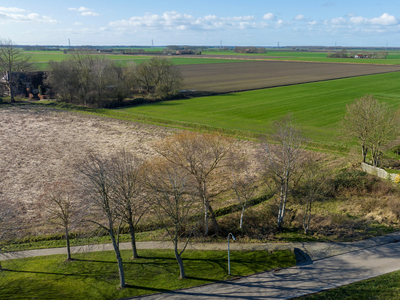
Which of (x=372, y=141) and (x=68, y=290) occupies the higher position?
(x=372, y=141)

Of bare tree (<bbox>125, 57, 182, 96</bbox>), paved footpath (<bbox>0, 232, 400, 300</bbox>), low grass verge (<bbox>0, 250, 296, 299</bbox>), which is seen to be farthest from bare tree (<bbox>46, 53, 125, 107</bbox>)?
low grass verge (<bbox>0, 250, 296, 299</bbox>)

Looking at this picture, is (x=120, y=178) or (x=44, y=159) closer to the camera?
(x=120, y=178)

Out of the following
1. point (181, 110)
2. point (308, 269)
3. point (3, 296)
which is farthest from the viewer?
point (181, 110)

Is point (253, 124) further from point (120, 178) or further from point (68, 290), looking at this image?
point (68, 290)

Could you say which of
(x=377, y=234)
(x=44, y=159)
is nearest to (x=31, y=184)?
(x=44, y=159)

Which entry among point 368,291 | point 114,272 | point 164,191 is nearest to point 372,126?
point 368,291

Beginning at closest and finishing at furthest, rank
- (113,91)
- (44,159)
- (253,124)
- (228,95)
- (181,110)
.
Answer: (44,159) → (253,124) → (181,110) → (113,91) → (228,95)
